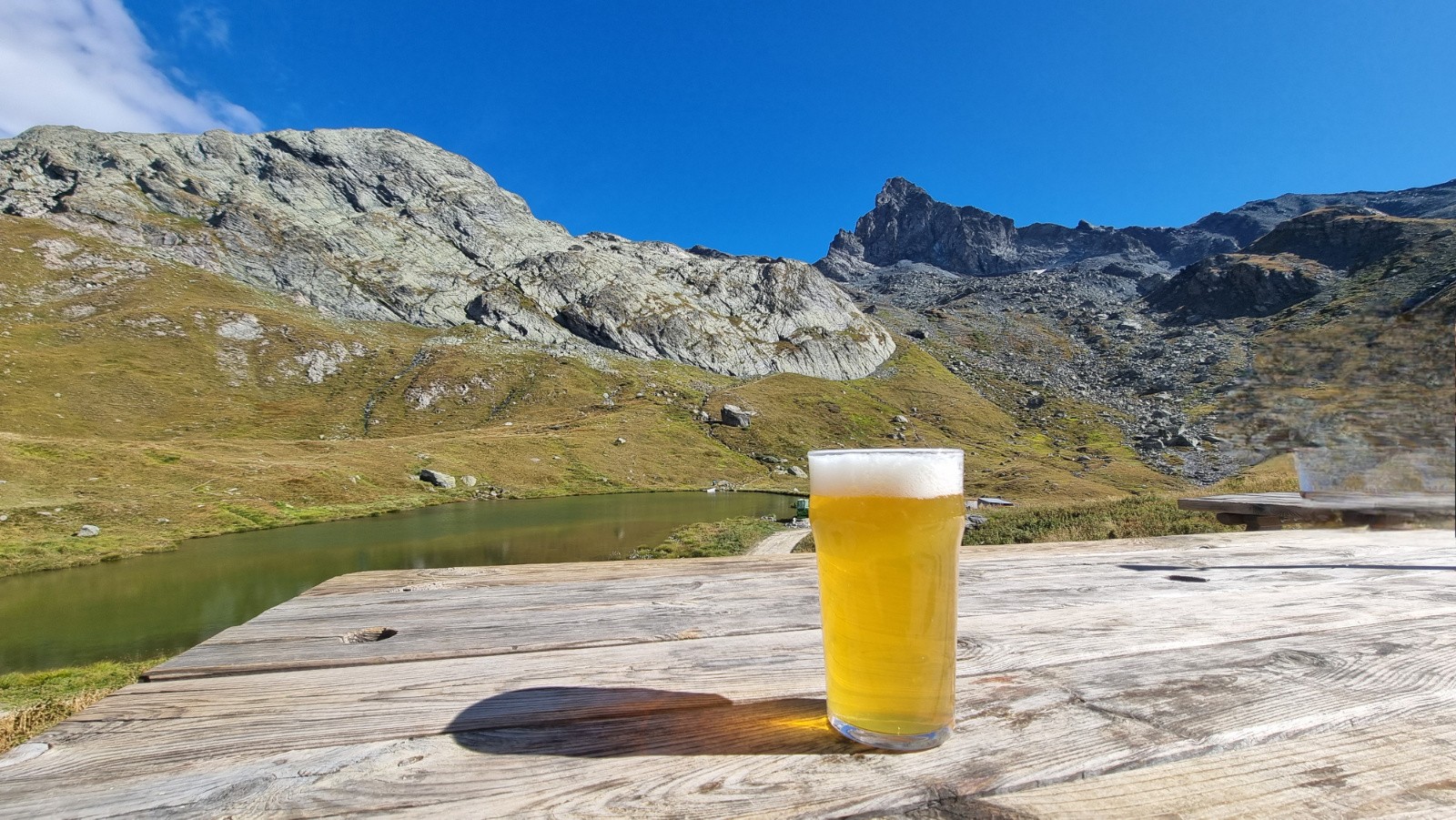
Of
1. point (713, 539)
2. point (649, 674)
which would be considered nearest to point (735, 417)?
point (713, 539)

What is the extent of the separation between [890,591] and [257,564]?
34.7m

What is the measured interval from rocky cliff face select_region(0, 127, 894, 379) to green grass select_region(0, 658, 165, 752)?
116m


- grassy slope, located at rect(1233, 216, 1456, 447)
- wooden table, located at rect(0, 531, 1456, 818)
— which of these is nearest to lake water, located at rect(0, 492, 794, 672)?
wooden table, located at rect(0, 531, 1456, 818)

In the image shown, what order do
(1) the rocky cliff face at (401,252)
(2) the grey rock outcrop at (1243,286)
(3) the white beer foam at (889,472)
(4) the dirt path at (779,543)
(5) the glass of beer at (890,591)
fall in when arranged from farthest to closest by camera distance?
(2) the grey rock outcrop at (1243,286) → (1) the rocky cliff face at (401,252) → (4) the dirt path at (779,543) → (3) the white beer foam at (889,472) → (5) the glass of beer at (890,591)

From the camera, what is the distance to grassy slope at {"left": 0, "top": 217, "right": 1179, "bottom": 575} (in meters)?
40.8

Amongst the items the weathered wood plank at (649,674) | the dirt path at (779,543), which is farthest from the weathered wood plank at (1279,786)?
the dirt path at (779,543)

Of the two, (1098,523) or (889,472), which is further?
(1098,523)

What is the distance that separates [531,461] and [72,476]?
116 ft

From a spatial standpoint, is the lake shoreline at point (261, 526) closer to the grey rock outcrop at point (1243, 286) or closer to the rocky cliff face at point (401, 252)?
the rocky cliff face at point (401, 252)

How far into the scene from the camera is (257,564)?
27625 millimetres

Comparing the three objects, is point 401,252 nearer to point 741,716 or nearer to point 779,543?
point 779,543

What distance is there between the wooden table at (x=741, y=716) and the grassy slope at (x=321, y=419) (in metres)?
37.5

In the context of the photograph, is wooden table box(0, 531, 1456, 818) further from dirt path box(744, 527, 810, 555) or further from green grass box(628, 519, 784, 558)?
dirt path box(744, 527, 810, 555)

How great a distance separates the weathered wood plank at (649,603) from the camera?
2068 millimetres
